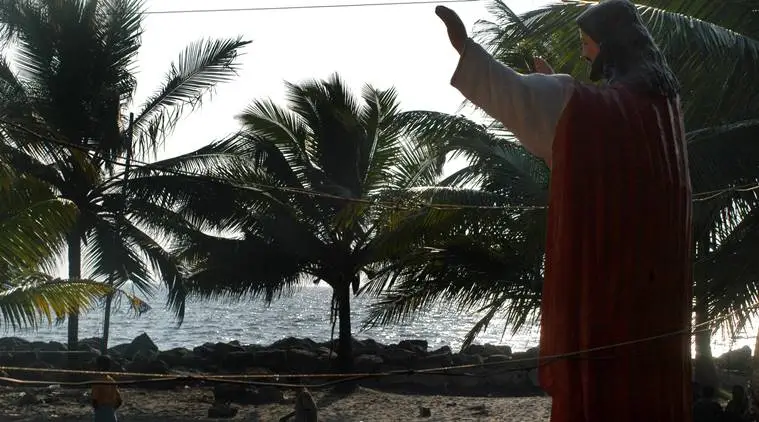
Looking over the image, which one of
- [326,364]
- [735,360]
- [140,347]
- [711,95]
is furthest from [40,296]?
[140,347]

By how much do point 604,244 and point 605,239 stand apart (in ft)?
0.05

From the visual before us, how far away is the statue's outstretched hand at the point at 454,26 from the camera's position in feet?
10.4

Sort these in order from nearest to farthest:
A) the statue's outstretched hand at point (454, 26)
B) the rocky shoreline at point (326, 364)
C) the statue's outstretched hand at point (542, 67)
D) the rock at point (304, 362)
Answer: the statue's outstretched hand at point (454, 26)
the statue's outstretched hand at point (542, 67)
the rocky shoreline at point (326, 364)
the rock at point (304, 362)

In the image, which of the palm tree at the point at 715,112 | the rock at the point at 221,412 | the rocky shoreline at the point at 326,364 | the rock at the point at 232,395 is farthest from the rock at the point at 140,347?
the palm tree at the point at 715,112

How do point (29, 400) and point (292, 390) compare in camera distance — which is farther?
point (292, 390)

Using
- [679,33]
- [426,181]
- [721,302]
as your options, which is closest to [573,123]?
[679,33]

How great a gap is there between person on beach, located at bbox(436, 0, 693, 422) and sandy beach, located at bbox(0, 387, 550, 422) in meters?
14.0

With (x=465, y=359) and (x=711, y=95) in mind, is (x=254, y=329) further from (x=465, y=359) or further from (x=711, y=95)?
(x=711, y=95)

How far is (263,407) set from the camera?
1920 cm

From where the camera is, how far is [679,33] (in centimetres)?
925

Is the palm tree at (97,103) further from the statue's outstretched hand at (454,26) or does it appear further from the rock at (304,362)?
the statue's outstretched hand at (454,26)

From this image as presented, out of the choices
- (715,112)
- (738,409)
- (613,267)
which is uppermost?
(715,112)

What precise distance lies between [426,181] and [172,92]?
16.6ft

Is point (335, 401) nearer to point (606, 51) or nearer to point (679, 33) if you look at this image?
point (679, 33)
